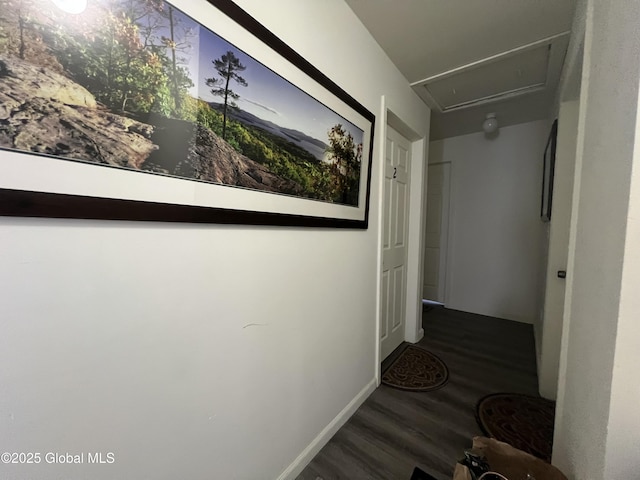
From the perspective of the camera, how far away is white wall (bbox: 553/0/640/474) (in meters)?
0.58

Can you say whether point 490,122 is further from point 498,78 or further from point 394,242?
point 394,242

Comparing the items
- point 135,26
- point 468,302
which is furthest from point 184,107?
point 468,302

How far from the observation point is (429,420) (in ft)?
5.07

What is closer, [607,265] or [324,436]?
[607,265]

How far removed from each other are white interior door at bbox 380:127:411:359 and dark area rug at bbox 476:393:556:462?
2.72ft

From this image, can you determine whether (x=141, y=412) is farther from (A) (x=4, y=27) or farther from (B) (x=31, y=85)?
(A) (x=4, y=27)

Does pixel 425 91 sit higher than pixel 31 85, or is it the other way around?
pixel 425 91

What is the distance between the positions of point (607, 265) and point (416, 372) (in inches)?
68.0

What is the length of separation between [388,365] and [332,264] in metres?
1.35

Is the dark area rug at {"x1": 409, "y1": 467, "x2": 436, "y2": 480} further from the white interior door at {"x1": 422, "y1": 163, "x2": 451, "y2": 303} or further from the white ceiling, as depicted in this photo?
the white interior door at {"x1": 422, "y1": 163, "x2": 451, "y2": 303}

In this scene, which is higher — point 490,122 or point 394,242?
point 490,122

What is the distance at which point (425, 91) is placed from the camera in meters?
2.22

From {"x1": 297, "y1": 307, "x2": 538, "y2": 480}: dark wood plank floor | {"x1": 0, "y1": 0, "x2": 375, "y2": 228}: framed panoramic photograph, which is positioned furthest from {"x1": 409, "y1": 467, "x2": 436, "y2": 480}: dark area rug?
{"x1": 0, "y1": 0, "x2": 375, "y2": 228}: framed panoramic photograph

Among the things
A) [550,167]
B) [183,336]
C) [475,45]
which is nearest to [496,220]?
[550,167]
